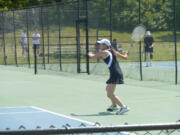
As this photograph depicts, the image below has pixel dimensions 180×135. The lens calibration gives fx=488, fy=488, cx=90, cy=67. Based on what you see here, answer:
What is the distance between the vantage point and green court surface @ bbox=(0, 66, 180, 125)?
9.62 m

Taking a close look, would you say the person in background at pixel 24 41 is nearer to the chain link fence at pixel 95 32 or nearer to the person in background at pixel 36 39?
the chain link fence at pixel 95 32

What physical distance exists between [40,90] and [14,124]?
209 inches

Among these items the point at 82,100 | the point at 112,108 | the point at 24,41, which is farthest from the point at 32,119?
the point at 24,41

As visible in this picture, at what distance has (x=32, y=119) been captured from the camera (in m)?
9.34

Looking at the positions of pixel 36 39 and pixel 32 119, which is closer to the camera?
pixel 32 119

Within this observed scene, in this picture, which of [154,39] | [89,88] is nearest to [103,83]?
[89,88]

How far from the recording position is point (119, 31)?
763 inches

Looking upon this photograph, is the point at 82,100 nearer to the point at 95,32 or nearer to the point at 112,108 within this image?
the point at 112,108

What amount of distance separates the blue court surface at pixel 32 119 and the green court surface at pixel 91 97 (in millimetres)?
362

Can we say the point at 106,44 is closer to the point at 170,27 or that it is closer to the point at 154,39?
the point at 170,27

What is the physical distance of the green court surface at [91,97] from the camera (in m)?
9.62

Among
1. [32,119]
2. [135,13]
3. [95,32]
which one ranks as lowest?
[32,119]

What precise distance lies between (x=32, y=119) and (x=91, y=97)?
130 inches

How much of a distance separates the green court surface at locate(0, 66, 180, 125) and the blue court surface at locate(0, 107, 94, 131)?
36 cm
